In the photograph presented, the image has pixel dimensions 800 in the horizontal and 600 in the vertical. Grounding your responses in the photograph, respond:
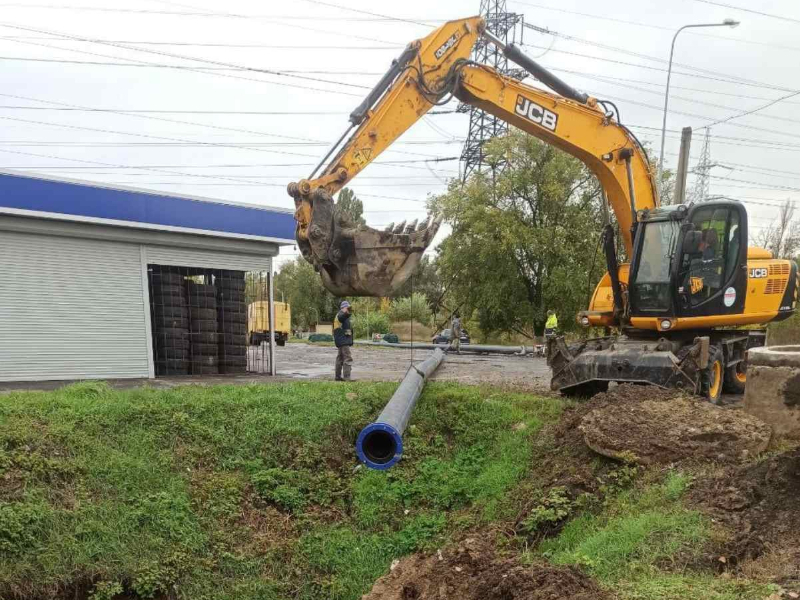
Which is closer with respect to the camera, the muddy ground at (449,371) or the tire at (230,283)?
the muddy ground at (449,371)

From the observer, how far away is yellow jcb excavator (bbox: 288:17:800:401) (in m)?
7.69

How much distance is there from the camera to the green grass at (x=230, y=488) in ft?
20.0

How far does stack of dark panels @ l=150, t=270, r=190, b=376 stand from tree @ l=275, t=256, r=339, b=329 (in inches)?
1163

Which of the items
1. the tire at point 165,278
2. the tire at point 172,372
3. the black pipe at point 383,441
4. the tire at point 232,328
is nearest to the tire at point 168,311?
the tire at point 165,278

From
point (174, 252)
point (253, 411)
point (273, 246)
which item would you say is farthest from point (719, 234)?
point (174, 252)

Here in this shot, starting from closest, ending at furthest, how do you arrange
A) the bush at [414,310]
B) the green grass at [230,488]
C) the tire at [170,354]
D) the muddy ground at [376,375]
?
the green grass at [230,488] → the muddy ground at [376,375] → the tire at [170,354] → the bush at [414,310]

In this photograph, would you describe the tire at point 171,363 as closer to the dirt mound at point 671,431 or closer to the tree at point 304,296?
the dirt mound at point 671,431

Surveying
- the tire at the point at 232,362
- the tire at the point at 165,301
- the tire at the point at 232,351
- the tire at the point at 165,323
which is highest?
the tire at the point at 165,301

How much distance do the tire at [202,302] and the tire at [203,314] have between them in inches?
2.8

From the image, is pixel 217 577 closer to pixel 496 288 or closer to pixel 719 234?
pixel 719 234

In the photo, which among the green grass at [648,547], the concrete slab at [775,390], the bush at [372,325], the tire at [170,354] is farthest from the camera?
the bush at [372,325]

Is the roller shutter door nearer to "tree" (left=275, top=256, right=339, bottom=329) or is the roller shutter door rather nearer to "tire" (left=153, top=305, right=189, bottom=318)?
"tire" (left=153, top=305, right=189, bottom=318)

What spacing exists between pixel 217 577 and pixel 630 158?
26.7ft

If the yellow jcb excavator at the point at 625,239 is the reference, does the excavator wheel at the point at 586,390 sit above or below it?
below
